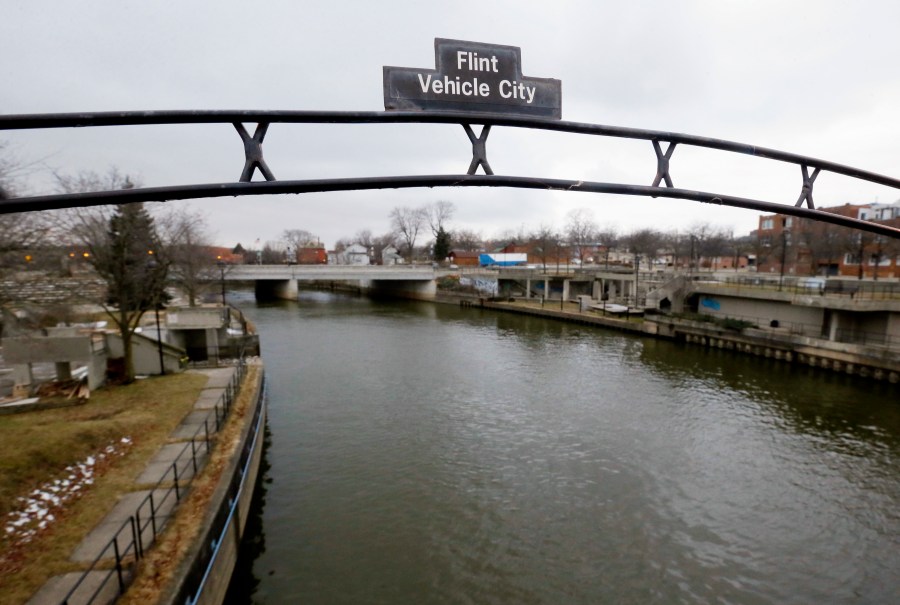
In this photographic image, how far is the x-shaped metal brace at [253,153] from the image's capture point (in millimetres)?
3469

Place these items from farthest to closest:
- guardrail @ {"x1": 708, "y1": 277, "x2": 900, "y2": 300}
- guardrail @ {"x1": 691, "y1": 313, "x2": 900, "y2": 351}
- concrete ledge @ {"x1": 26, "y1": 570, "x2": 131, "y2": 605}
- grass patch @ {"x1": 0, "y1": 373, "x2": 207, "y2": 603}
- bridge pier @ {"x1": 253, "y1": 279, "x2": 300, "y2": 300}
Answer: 1. bridge pier @ {"x1": 253, "y1": 279, "x2": 300, "y2": 300}
2. guardrail @ {"x1": 708, "y1": 277, "x2": 900, "y2": 300}
3. guardrail @ {"x1": 691, "y1": 313, "x2": 900, "y2": 351}
4. grass patch @ {"x1": 0, "y1": 373, "x2": 207, "y2": 603}
5. concrete ledge @ {"x1": 26, "y1": 570, "x2": 131, "y2": 605}

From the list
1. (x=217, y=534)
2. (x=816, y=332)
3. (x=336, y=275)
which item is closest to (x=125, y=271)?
(x=217, y=534)

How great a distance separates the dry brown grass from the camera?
20.0 feet

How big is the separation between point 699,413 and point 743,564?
9924 millimetres

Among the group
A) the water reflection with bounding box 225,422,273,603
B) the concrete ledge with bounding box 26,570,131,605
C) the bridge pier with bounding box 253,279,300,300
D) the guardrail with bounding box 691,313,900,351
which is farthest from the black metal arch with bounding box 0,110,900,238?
the bridge pier with bounding box 253,279,300,300

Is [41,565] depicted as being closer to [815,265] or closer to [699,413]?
[699,413]

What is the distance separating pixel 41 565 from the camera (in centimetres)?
657

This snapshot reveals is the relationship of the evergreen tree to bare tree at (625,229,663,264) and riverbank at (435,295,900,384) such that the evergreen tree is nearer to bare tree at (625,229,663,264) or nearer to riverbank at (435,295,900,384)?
riverbank at (435,295,900,384)

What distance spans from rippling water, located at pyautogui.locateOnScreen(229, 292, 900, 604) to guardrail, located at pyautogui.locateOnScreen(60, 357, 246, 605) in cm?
224

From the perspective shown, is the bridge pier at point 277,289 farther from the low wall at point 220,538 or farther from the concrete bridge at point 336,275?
the low wall at point 220,538

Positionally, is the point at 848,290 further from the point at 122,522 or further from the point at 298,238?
the point at 298,238

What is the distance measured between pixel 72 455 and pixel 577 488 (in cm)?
1171

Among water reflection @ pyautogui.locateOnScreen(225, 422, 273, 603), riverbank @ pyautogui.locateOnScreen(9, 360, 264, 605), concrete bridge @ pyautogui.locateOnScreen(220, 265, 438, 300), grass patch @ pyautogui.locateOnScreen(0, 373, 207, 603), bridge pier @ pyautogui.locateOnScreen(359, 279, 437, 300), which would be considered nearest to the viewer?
riverbank @ pyautogui.locateOnScreen(9, 360, 264, 605)

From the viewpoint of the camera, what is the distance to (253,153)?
3486 millimetres
